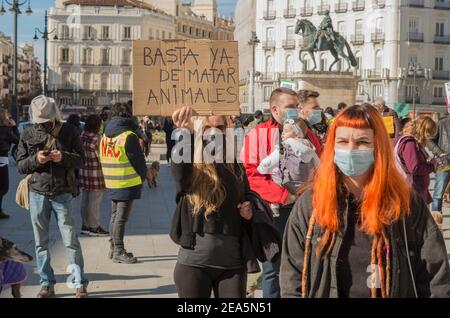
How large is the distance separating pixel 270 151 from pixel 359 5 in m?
70.2

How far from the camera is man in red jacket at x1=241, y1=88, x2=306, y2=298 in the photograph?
588 cm

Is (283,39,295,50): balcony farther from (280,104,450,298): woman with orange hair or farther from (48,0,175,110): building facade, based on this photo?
(280,104,450,298): woman with orange hair

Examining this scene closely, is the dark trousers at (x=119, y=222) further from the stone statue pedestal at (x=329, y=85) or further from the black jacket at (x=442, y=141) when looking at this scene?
the stone statue pedestal at (x=329, y=85)

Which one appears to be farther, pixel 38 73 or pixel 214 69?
pixel 38 73

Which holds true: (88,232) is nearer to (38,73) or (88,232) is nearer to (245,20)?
(245,20)

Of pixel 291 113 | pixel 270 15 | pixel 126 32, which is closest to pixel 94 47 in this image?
pixel 126 32

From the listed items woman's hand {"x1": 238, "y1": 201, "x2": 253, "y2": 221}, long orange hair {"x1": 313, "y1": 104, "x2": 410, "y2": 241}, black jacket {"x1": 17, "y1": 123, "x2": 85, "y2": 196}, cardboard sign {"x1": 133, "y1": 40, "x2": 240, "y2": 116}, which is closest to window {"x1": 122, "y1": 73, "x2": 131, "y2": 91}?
black jacket {"x1": 17, "y1": 123, "x2": 85, "y2": 196}

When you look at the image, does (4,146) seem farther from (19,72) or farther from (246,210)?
(19,72)

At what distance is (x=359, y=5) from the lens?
73.7 metres

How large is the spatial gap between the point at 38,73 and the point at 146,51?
627 feet

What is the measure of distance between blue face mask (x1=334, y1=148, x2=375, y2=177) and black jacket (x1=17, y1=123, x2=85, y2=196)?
3.64m

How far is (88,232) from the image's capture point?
10.3 m

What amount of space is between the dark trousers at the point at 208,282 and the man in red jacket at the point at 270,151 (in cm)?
151

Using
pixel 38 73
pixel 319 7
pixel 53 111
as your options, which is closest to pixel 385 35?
pixel 319 7
